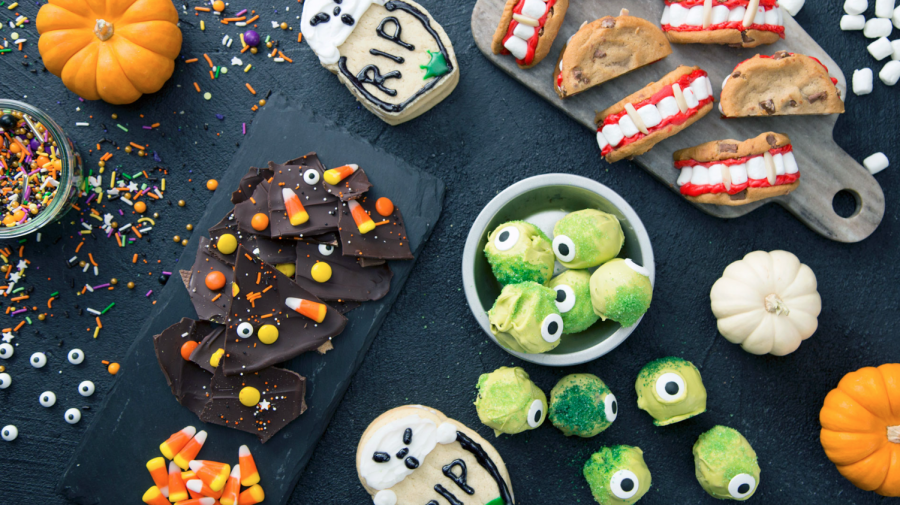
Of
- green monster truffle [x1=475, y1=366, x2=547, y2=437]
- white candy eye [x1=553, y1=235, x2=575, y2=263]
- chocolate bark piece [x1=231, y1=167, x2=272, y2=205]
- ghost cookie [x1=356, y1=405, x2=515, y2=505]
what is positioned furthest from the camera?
chocolate bark piece [x1=231, y1=167, x2=272, y2=205]

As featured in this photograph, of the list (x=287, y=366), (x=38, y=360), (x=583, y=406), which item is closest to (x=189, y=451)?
(x=287, y=366)

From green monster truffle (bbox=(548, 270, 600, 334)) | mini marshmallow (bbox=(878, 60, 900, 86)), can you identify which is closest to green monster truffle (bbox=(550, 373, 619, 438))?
green monster truffle (bbox=(548, 270, 600, 334))

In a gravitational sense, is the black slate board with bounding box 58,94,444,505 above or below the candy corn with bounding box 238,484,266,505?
above

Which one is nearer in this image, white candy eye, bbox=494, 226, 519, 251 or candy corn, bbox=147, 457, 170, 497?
white candy eye, bbox=494, 226, 519, 251

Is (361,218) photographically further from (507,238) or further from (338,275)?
(507,238)

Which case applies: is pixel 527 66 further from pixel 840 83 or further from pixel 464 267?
pixel 840 83

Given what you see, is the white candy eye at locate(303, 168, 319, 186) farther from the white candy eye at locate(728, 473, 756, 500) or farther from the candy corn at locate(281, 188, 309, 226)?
the white candy eye at locate(728, 473, 756, 500)
